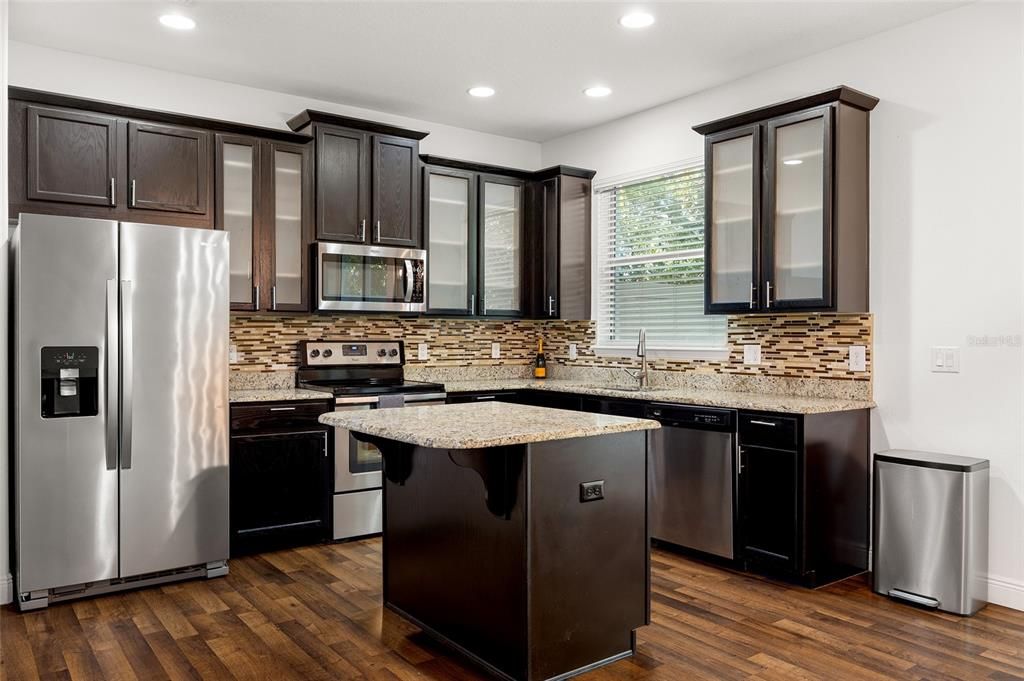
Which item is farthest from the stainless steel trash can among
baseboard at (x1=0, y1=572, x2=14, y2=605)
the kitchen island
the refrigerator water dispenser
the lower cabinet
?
baseboard at (x1=0, y1=572, x2=14, y2=605)

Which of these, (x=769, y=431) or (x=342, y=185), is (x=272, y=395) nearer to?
(x=342, y=185)

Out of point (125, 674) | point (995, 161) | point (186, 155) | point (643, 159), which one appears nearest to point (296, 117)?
point (186, 155)

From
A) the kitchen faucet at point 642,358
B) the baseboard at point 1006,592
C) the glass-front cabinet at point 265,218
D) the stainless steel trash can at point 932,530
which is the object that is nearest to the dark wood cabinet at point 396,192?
the glass-front cabinet at point 265,218

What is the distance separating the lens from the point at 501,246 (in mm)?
5715

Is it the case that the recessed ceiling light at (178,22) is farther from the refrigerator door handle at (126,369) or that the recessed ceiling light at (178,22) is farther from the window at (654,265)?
the window at (654,265)

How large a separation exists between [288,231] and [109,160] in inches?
40.1

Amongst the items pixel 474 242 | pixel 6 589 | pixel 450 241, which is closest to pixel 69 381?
pixel 6 589

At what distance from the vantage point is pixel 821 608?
11.3ft

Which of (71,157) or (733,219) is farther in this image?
(733,219)

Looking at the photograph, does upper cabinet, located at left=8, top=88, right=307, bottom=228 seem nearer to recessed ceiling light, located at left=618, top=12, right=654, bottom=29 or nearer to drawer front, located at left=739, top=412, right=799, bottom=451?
recessed ceiling light, located at left=618, top=12, right=654, bottom=29

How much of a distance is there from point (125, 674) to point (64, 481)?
3.67 feet

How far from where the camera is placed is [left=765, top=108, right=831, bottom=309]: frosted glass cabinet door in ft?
12.7

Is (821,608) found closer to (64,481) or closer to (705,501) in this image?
(705,501)

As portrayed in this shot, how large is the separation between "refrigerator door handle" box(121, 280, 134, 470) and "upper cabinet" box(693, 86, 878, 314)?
3.07 m
